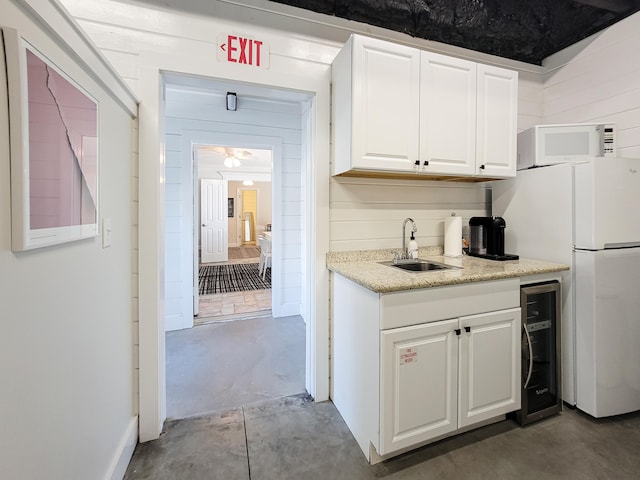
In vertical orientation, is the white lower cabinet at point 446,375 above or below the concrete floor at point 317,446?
above

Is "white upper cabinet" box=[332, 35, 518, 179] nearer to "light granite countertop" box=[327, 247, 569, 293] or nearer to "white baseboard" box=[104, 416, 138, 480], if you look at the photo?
"light granite countertop" box=[327, 247, 569, 293]

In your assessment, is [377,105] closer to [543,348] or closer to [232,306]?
[543,348]

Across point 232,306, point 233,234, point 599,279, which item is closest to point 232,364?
point 232,306

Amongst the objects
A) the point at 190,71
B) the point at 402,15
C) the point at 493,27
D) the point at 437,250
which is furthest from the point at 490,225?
the point at 190,71

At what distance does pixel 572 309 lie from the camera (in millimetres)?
1885

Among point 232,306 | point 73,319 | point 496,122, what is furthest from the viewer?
point 232,306

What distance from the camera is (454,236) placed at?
222 centimetres

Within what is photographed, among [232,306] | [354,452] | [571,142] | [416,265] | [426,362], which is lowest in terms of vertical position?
[354,452]

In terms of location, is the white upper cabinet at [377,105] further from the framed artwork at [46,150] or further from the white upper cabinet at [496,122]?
the framed artwork at [46,150]

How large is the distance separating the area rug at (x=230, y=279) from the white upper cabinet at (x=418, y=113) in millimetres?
3682

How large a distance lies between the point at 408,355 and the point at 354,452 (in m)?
0.64

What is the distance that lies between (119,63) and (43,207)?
1.21m

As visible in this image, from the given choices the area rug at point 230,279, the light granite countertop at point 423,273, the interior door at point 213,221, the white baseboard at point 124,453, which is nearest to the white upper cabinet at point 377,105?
the light granite countertop at point 423,273

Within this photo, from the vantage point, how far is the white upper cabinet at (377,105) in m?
1.68
